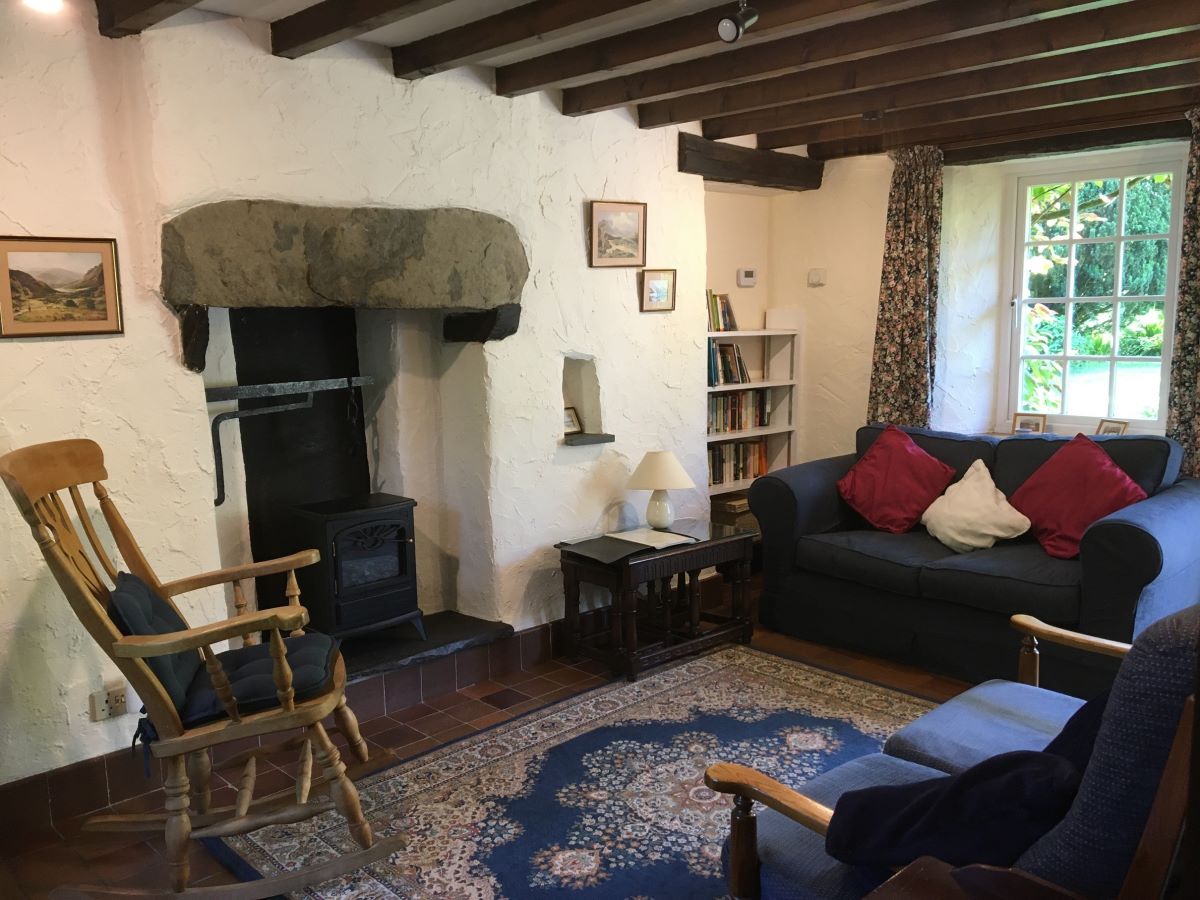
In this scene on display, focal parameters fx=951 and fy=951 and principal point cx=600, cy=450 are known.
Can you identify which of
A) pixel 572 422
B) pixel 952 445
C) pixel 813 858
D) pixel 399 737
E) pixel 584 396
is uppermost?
pixel 584 396

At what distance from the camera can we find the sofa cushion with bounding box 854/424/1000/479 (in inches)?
164

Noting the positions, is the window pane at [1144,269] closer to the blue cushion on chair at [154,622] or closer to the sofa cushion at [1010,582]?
the sofa cushion at [1010,582]

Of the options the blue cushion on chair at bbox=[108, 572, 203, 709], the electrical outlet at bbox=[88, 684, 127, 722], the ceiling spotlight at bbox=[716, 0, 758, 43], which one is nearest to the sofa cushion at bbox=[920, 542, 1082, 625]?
the ceiling spotlight at bbox=[716, 0, 758, 43]

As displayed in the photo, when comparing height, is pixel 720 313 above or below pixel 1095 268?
below

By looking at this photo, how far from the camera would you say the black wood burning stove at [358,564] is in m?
3.35

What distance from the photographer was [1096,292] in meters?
4.57

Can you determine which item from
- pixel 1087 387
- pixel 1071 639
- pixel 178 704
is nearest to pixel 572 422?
pixel 178 704

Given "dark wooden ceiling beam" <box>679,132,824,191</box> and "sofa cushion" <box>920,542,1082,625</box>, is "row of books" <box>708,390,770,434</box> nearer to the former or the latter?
"dark wooden ceiling beam" <box>679,132,824,191</box>

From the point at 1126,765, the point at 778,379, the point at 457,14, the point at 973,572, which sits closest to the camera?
the point at 1126,765

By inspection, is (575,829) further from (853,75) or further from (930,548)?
(853,75)

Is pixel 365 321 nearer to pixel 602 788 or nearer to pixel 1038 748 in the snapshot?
pixel 602 788

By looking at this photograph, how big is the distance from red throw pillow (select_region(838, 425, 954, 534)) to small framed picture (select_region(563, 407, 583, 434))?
3.99 ft

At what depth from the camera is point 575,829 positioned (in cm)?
264

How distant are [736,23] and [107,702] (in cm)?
266
